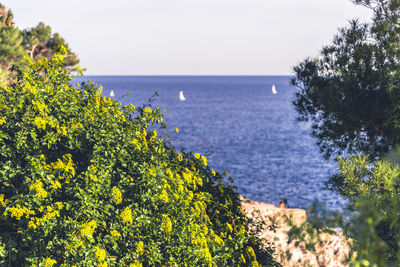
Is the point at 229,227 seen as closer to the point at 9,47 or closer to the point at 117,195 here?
the point at 117,195

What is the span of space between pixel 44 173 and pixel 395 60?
1203cm

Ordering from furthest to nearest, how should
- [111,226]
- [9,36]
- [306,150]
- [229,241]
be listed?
[306,150] < [9,36] < [229,241] < [111,226]

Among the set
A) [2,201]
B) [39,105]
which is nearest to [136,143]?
[39,105]

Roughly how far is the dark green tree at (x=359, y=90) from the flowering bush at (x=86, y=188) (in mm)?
8944

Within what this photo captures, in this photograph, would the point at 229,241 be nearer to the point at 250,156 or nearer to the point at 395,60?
the point at 395,60

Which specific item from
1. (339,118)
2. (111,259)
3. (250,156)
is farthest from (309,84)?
(250,156)

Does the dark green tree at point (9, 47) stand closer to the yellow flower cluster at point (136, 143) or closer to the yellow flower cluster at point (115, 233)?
the yellow flower cluster at point (136, 143)

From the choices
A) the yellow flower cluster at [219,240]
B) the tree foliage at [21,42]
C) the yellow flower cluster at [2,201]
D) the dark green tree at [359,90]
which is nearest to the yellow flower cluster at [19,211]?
the yellow flower cluster at [2,201]

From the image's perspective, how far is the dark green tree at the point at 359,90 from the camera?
1340 centimetres

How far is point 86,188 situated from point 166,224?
1.37 metres

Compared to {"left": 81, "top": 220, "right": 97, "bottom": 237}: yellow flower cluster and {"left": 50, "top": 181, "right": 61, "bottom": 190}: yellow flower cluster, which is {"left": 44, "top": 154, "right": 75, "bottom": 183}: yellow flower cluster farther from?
{"left": 81, "top": 220, "right": 97, "bottom": 237}: yellow flower cluster

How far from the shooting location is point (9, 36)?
35.0m

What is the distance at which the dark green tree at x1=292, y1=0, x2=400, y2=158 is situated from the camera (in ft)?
44.0

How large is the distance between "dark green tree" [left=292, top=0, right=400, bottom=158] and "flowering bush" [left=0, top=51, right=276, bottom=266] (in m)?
8.94
